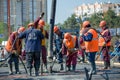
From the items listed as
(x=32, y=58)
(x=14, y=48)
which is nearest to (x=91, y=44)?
(x=32, y=58)

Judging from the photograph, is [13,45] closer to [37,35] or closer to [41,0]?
[37,35]

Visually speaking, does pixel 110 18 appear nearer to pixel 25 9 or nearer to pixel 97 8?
pixel 25 9

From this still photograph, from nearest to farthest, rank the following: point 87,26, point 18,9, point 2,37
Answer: point 87,26 → point 2,37 → point 18,9

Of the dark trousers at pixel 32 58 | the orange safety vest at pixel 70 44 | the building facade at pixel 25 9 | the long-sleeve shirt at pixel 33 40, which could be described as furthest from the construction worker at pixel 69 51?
the building facade at pixel 25 9

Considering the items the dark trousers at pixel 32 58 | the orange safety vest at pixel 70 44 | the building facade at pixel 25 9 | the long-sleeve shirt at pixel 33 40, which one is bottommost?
the dark trousers at pixel 32 58

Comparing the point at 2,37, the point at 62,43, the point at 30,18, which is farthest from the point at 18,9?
the point at 62,43

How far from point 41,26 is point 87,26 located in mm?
2066

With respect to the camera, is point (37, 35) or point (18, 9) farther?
point (18, 9)

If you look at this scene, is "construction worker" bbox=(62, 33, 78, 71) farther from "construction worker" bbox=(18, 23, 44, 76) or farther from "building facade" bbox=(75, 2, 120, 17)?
"building facade" bbox=(75, 2, 120, 17)

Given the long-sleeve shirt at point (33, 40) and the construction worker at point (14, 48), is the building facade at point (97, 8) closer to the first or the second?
the construction worker at point (14, 48)

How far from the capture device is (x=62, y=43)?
1480 cm

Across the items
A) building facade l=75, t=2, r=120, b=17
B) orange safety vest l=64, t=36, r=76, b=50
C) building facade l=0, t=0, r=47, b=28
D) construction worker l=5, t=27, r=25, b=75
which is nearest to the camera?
construction worker l=5, t=27, r=25, b=75

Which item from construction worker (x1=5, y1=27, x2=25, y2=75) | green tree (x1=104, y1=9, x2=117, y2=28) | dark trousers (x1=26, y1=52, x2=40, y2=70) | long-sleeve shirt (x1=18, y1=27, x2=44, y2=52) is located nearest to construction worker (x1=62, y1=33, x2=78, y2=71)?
construction worker (x1=5, y1=27, x2=25, y2=75)

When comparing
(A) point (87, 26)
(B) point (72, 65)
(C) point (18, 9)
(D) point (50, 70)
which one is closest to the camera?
(A) point (87, 26)
